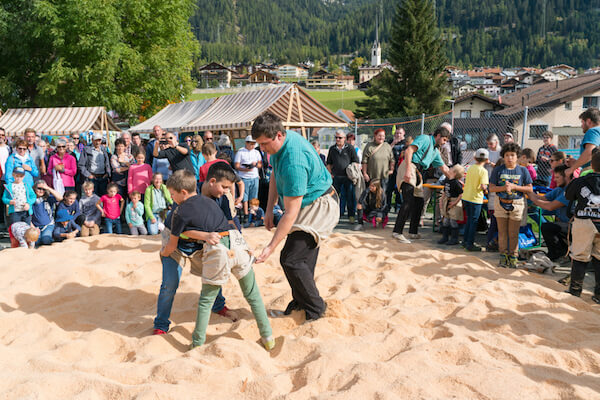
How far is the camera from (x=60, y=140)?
864 centimetres

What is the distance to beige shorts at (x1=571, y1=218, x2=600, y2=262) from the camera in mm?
4680

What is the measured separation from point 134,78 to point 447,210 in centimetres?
2072

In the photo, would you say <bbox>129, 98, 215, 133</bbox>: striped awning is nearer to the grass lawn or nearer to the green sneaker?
the green sneaker

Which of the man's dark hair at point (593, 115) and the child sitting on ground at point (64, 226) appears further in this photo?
the child sitting on ground at point (64, 226)

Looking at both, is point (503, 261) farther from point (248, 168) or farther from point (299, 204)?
point (248, 168)

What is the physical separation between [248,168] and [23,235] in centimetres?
388

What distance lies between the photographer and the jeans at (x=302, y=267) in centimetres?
393

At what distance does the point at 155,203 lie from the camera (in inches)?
331

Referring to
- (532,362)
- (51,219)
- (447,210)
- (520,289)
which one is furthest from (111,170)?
→ (532,362)

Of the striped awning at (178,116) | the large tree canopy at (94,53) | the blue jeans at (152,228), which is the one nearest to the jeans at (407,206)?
the blue jeans at (152,228)

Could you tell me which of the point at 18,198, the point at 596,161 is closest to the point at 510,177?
the point at 596,161

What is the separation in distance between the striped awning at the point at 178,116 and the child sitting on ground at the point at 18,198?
7096mm

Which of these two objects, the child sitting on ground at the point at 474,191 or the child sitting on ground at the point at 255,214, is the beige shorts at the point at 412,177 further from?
the child sitting on ground at the point at 255,214

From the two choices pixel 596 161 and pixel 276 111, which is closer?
pixel 596 161
